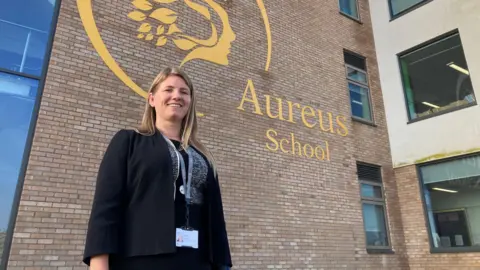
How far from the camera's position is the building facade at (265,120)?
4711 mm

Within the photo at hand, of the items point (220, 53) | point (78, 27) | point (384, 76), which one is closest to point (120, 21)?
point (78, 27)

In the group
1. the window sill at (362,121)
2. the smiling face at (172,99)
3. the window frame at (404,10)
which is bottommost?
the smiling face at (172,99)

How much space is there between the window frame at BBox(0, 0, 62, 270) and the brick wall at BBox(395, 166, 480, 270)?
24.5ft

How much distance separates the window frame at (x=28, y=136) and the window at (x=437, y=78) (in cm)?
767

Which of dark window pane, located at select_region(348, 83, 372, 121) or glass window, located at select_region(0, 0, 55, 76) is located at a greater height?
dark window pane, located at select_region(348, 83, 372, 121)

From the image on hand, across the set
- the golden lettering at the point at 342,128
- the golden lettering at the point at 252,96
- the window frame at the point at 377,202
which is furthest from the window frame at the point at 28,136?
the window frame at the point at 377,202

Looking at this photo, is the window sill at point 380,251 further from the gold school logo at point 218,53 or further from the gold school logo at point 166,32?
the gold school logo at point 166,32

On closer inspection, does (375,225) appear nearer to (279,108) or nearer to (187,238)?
(279,108)

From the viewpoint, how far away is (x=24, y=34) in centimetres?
508

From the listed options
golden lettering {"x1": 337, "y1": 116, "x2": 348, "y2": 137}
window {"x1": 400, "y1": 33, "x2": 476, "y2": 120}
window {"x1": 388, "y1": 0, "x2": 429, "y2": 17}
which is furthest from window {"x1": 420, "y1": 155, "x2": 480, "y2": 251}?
window {"x1": 388, "y1": 0, "x2": 429, "y2": 17}

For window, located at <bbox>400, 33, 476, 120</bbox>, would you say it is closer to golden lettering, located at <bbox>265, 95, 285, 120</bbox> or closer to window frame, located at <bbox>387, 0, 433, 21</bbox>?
window frame, located at <bbox>387, 0, 433, 21</bbox>

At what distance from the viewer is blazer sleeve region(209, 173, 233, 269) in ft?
5.60

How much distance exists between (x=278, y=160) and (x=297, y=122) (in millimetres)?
1059

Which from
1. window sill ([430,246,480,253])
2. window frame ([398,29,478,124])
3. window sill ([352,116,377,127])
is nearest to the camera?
window sill ([430,246,480,253])
